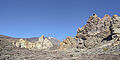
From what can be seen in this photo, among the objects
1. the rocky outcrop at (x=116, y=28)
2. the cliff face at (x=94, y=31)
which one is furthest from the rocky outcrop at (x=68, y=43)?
the rocky outcrop at (x=116, y=28)

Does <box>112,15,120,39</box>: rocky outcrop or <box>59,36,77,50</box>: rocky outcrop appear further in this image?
<box>59,36,77,50</box>: rocky outcrop

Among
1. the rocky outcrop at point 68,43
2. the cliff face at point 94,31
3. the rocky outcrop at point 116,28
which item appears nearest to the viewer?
the rocky outcrop at point 116,28

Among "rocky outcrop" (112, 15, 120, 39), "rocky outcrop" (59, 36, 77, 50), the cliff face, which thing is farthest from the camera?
"rocky outcrop" (59, 36, 77, 50)

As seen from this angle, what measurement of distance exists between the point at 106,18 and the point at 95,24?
6.11 meters

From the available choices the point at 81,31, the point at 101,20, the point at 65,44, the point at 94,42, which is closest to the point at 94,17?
the point at 101,20

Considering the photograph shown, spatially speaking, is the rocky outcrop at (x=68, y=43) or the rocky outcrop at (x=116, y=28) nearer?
the rocky outcrop at (x=116, y=28)

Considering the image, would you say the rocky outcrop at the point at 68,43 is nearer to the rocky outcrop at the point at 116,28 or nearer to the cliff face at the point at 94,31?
the cliff face at the point at 94,31

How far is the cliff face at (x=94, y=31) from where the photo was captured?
5606 cm

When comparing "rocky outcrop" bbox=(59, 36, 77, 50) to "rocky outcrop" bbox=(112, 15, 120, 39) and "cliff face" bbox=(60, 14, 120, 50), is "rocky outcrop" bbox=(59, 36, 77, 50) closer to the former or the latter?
"cliff face" bbox=(60, 14, 120, 50)

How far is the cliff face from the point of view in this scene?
56.1 m

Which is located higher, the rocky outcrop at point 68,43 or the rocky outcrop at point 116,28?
the rocky outcrop at point 116,28

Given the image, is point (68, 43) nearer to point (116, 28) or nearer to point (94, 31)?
point (94, 31)

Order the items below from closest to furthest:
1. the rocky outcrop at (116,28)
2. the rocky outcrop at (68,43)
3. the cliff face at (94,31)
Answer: the rocky outcrop at (116,28) < the cliff face at (94,31) < the rocky outcrop at (68,43)

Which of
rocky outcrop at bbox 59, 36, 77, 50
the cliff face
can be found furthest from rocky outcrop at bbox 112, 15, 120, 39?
rocky outcrop at bbox 59, 36, 77, 50
